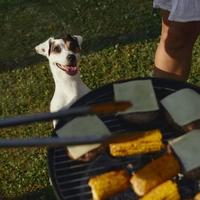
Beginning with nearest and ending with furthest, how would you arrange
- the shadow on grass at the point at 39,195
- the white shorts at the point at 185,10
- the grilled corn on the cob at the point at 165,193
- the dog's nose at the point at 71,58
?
the grilled corn on the cob at the point at 165,193 → the white shorts at the point at 185,10 → the dog's nose at the point at 71,58 → the shadow on grass at the point at 39,195

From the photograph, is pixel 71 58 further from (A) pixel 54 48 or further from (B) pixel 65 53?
(A) pixel 54 48

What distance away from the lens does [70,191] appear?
350 cm

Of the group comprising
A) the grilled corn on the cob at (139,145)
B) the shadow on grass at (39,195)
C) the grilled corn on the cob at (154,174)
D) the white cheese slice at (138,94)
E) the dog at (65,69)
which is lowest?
the shadow on grass at (39,195)

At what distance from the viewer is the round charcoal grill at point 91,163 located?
350cm

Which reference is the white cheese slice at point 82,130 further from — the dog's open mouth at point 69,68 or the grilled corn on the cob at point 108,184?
the dog's open mouth at point 69,68

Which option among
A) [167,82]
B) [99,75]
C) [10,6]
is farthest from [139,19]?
[167,82]

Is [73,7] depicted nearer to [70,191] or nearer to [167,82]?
[167,82]

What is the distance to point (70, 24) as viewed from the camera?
6.83 meters

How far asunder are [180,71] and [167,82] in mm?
1216

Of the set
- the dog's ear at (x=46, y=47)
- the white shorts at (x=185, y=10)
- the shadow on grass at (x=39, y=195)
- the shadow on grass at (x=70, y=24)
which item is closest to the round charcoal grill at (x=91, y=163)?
the white shorts at (x=185, y=10)

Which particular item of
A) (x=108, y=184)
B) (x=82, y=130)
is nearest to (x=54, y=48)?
(x=82, y=130)

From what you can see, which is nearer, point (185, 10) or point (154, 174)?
point (154, 174)

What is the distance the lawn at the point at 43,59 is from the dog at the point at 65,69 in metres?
0.88

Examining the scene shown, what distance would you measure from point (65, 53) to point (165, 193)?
169cm
